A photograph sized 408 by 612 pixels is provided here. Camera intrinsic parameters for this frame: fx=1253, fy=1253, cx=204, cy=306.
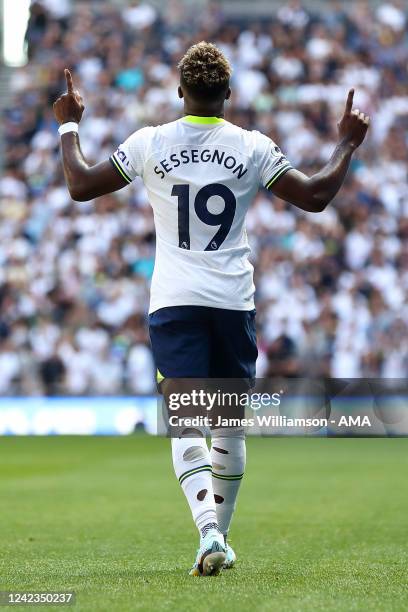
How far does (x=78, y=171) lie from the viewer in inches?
212

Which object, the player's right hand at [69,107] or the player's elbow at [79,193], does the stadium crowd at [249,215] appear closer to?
the player's right hand at [69,107]

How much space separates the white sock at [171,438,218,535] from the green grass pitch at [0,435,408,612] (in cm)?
28

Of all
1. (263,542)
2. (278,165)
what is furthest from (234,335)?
(263,542)

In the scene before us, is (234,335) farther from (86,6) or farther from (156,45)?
(86,6)

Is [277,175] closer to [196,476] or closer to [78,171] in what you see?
[78,171]

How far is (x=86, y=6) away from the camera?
2348 centimetres

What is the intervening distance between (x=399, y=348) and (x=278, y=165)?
12.3 m

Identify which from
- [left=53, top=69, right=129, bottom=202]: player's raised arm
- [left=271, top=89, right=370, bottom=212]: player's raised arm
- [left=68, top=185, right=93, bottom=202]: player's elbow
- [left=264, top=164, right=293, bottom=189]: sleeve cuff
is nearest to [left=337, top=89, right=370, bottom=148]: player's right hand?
[left=271, top=89, right=370, bottom=212]: player's raised arm

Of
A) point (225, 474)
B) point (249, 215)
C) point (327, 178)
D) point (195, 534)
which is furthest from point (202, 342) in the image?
point (249, 215)

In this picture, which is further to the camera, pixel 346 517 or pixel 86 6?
pixel 86 6

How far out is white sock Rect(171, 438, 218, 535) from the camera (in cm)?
543

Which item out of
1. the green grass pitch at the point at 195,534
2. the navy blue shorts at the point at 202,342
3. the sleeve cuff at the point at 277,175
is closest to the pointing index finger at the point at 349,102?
the sleeve cuff at the point at 277,175

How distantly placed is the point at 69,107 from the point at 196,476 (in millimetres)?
1734

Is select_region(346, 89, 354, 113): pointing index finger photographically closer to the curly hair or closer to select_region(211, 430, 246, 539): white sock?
the curly hair
